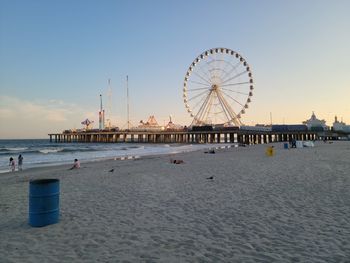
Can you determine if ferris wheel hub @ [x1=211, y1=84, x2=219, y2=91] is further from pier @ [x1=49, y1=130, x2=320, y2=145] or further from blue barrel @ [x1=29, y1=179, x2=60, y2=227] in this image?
blue barrel @ [x1=29, y1=179, x2=60, y2=227]

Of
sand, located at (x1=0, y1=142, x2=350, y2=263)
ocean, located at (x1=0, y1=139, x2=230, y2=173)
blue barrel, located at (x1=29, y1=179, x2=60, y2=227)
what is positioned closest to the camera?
sand, located at (x1=0, y1=142, x2=350, y2=263)

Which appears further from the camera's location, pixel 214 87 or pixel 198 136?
pixel 198 136

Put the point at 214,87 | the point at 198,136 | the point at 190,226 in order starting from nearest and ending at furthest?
1. the point at 190,226
2. the point at 214,87
3. the point at 198,136

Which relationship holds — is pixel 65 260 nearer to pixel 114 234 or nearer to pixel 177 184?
pixel 114 234

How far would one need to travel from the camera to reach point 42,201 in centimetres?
518

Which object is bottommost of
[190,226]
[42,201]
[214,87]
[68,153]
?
[68,153]

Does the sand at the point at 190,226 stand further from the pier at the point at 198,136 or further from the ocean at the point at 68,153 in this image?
the pier at the point at 198,136

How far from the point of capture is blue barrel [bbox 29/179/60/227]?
5.14m

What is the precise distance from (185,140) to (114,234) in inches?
3224

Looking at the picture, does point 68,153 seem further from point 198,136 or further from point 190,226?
point 198,136

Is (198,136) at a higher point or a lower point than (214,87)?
lower

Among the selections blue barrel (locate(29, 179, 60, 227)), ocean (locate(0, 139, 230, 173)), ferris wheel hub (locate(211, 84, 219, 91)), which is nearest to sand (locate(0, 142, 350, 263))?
blue barrel (locate(29, 179, 60, 227))

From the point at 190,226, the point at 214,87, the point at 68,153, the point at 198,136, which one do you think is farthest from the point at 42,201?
the point at 198,136

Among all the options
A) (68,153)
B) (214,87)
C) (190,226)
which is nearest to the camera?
(190,226)
